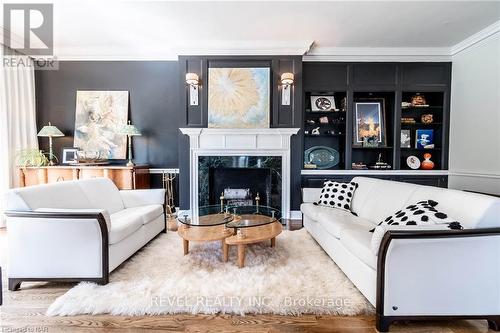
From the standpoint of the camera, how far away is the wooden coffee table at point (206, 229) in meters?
2.34

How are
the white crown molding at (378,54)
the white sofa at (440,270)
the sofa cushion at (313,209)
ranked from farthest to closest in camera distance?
the white crown molding at (378,54) < the sofa cushion at (313,209) < the white sofa at (440,270)

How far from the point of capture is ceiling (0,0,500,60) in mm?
2967

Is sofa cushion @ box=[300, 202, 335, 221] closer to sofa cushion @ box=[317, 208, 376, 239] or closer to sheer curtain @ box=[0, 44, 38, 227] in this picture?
sofa cushion @ box=[317, 208, 376, 239]

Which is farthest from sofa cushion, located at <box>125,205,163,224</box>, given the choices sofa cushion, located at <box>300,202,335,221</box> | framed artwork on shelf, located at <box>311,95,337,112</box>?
framed artwork on shelf, located at <box>311,95,337,112</box>

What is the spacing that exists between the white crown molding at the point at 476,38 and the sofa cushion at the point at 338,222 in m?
3.51

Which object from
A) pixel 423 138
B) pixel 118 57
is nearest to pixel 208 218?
pixel 118 57

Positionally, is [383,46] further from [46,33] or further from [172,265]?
[46,33]

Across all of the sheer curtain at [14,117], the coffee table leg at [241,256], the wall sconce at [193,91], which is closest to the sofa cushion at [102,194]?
the coffee table leg at [241,256]

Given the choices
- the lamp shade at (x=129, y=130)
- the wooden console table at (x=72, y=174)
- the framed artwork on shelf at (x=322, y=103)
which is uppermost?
the framed artwork on shelf at (x=322, y=103)

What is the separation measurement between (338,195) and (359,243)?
1.31m

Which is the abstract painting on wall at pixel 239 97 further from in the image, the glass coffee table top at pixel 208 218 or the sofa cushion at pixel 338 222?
the sofa cushion at pixel 338 222

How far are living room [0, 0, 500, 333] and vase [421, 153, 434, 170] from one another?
0.02 metres

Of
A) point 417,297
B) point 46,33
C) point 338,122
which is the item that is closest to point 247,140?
point 338,122

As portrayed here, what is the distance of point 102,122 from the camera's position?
4.32 meters
